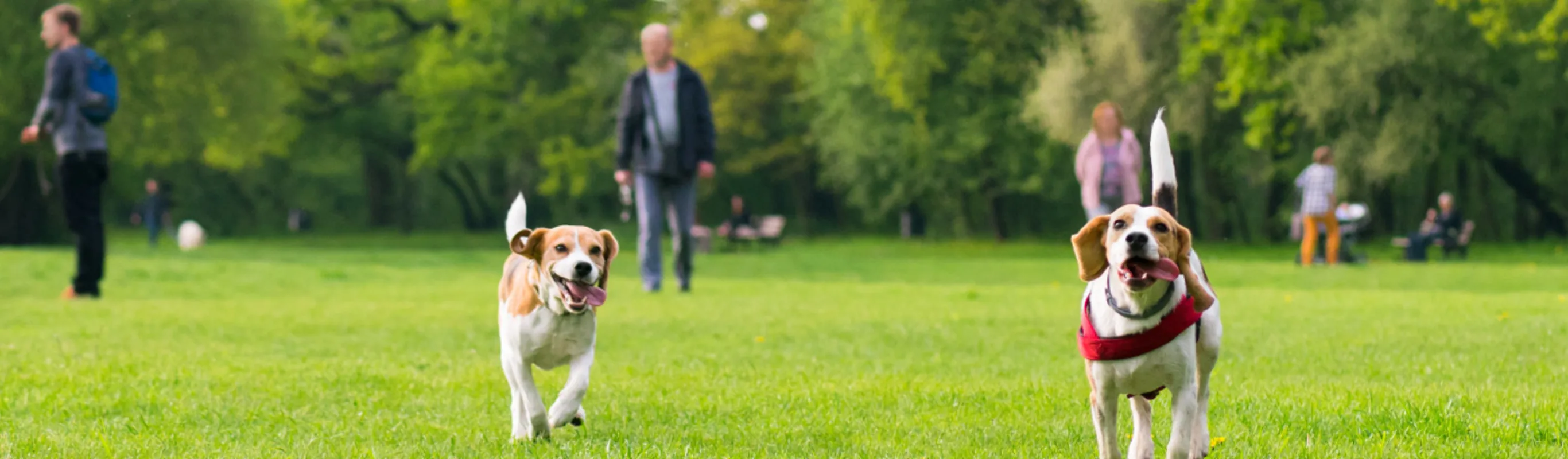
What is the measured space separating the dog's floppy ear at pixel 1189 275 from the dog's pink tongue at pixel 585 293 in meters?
1.73

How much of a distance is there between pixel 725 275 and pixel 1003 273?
15.7 ft

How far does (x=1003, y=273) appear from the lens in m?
24.1

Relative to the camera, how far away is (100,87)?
12312mm

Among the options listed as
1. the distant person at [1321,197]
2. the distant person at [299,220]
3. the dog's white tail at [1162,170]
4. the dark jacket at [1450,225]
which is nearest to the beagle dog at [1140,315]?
the dog's white tail at [1162,170]

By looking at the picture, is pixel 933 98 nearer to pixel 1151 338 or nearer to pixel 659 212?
pixel 659 212

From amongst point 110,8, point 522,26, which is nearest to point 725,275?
point 110,8

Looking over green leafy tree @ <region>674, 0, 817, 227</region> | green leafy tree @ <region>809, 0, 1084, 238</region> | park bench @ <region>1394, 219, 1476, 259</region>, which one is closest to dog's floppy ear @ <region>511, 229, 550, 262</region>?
park bench @ <region>1394, 219, 1476, 259</region>

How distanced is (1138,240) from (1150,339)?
0.32 metres

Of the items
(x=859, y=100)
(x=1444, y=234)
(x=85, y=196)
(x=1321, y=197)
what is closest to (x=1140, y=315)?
(x=85, y=196)

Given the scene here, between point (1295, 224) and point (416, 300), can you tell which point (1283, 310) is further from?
point (1295, 224)

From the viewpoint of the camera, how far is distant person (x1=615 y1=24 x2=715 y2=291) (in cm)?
1343

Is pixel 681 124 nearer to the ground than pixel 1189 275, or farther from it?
farther from it

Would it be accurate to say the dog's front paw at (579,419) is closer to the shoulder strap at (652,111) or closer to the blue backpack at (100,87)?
the shoulder strap at (652,111)

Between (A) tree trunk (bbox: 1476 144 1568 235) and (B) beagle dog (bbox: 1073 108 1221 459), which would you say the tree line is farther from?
(B) beagle dog (bbox: 1073 108 1221 459)
